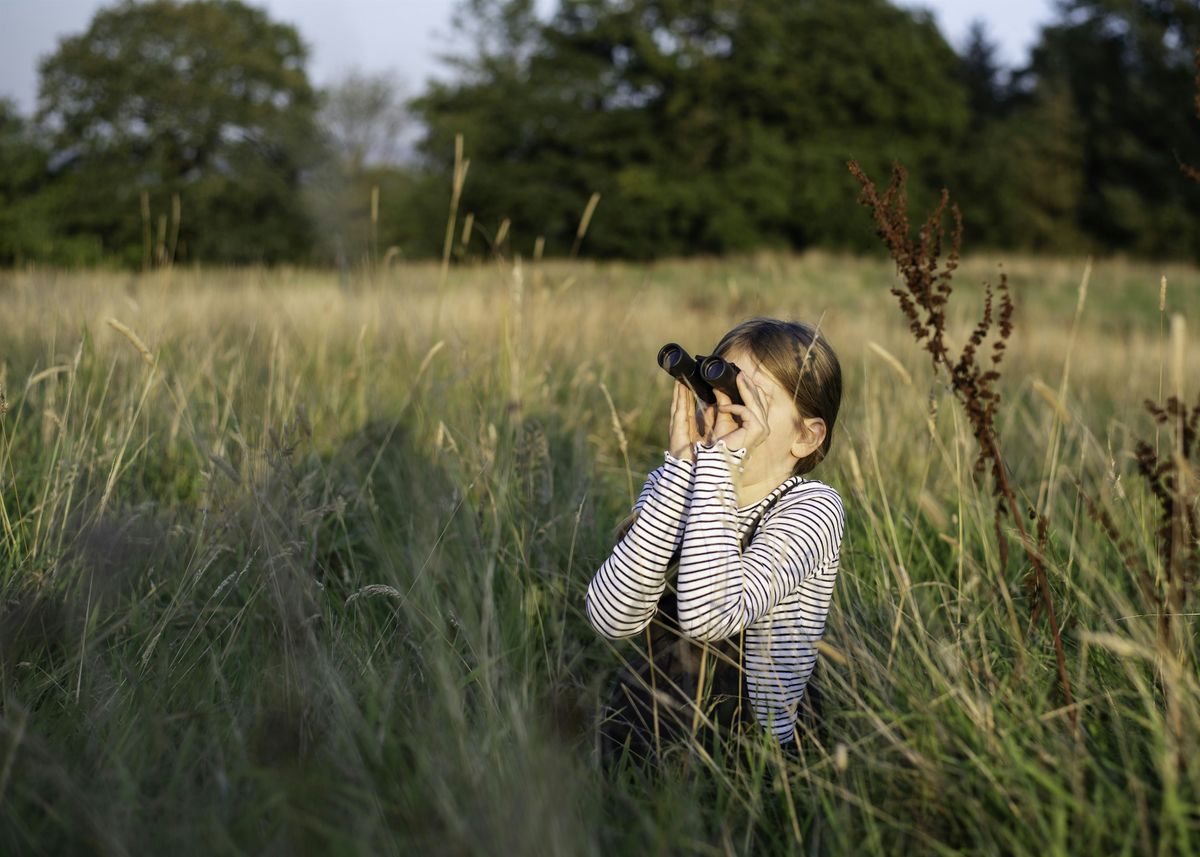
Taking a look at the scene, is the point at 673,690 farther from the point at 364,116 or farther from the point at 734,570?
the point at 364,116

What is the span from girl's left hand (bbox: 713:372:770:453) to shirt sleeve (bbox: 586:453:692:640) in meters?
0.11

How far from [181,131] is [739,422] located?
3050 cm

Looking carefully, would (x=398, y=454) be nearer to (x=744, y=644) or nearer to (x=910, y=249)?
(x=744, y=644)

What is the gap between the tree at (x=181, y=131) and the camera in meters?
26.8

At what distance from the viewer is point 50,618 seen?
7.15 feet

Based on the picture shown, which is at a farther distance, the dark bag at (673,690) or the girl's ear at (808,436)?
the girl's ear at (808,436)

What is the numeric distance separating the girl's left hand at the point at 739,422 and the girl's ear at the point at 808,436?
0.45ft

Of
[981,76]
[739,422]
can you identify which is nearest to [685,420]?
[739,422]

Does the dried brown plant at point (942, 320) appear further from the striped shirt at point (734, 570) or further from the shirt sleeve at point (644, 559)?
the shirt sleeve at point (644, 559)

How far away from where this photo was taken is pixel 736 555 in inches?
70.6

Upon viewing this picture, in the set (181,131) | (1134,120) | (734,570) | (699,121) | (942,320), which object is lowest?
(734,570)

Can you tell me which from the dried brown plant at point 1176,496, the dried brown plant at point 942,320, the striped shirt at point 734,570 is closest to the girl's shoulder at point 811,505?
the striped shirt at point 734,570

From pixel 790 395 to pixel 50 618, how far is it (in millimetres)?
1695

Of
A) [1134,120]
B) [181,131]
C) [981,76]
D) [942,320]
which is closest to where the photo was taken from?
[942,320]
